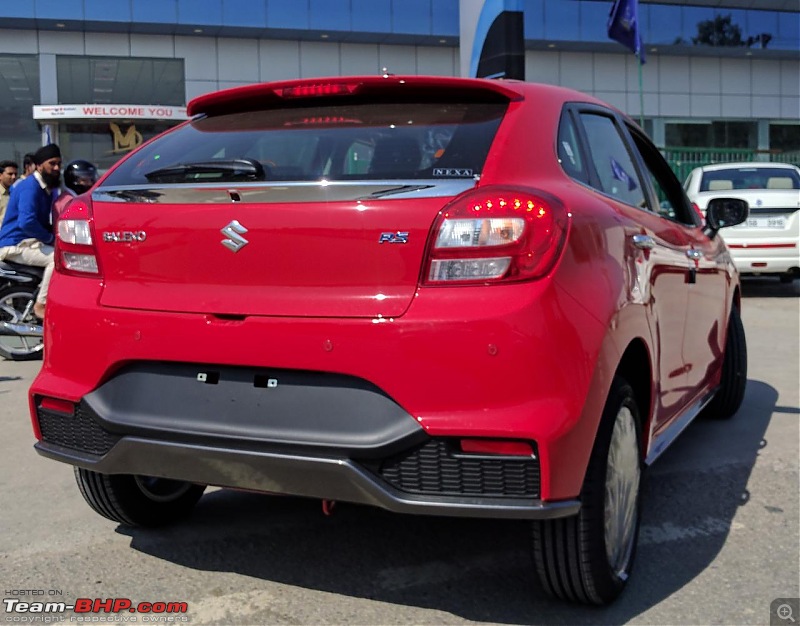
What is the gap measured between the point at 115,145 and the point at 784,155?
18.9 meters

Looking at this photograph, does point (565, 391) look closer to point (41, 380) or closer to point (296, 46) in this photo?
point (41, 380)

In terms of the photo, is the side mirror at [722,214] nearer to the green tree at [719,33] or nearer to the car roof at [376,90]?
the car roof at [376,90]

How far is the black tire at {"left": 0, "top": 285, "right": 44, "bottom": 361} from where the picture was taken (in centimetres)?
800

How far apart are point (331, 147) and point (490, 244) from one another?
635 millimetres

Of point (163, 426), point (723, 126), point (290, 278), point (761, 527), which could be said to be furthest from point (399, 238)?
point (723, 126)

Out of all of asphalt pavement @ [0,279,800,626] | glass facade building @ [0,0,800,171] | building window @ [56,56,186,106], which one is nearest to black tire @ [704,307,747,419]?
asphalt pavement @ [0,279,800,626]

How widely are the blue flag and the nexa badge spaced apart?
18076mm

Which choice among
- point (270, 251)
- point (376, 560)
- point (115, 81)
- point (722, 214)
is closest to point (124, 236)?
point (270, 251)

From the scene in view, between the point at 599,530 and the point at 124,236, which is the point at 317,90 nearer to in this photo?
the point at 124,236

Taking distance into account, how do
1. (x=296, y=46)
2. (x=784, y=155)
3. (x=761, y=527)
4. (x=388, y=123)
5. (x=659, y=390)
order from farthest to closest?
(x=296, y=46) → (x=784, y=155) → (x=761, y=527) → (x=659, y=390) → (x=388, y=123)

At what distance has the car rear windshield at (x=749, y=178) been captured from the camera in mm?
12477

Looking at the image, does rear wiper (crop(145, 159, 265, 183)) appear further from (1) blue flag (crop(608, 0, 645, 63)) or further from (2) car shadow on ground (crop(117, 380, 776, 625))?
(1) blue flag (crop(608, 0, 645, 63))

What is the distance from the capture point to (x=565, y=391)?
244cm

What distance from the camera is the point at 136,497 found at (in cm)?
345
